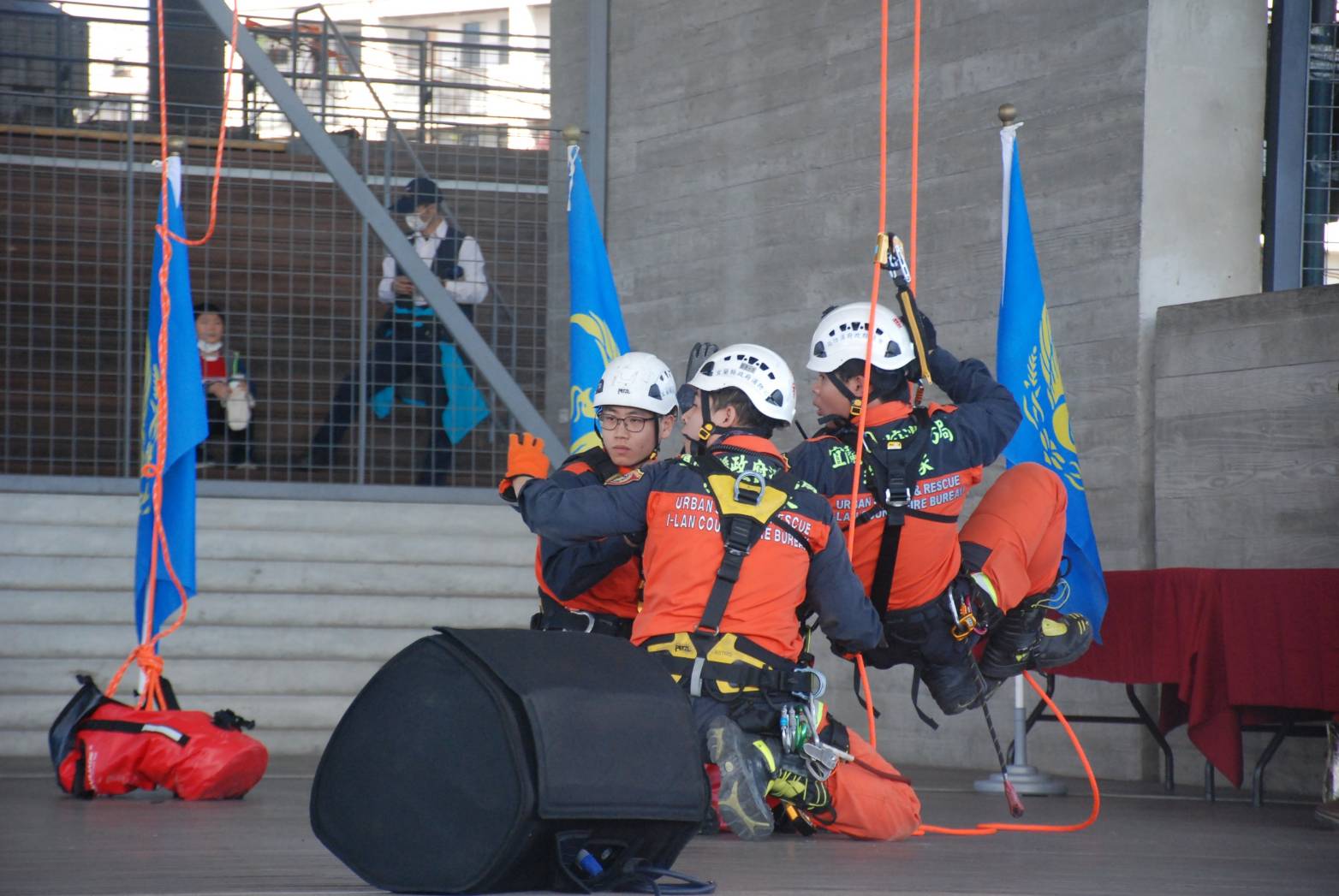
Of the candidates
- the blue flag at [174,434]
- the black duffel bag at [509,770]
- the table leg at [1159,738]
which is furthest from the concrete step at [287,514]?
the black duffel bag at [509,770]

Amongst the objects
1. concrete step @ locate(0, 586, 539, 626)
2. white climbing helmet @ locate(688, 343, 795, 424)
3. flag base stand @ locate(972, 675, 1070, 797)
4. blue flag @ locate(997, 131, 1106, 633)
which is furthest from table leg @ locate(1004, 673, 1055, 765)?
concrete step @ locate(0, 586, 539, 626)

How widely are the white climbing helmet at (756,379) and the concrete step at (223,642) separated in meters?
4.33

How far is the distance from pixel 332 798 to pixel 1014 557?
111 inches

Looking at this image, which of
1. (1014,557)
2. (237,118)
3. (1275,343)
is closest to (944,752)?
(1275,343)

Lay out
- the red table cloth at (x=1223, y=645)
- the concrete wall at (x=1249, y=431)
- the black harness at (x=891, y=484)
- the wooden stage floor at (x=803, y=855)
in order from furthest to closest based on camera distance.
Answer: the concrete wall at (x=1249, y=431) → the red table cloth at (x=1223, y=645) → the black harness at (x=891, y=484) → the wooden stage floor at (x=803, y=855)

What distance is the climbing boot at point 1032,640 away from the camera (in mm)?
5719

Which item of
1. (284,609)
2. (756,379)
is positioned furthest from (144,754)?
(756,379)

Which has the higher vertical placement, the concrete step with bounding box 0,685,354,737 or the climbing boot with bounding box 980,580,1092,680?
the climbing boot with bounding box 980,580,1092,680

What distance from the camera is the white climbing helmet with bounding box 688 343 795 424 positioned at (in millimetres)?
5016

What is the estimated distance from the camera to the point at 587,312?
7770mm

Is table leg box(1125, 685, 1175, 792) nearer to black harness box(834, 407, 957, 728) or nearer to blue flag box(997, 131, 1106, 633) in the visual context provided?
blue flag box(997, 131, 1106, 633)

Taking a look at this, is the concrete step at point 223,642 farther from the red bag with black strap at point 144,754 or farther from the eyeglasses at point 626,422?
the eyeglasses at point 626,422

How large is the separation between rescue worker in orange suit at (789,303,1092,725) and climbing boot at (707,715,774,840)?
0.91m

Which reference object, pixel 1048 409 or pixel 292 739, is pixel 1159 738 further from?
pixel 292 739
